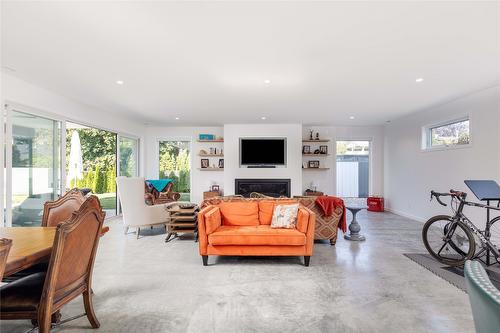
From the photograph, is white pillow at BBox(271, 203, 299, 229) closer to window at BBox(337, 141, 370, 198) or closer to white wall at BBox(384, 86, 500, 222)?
white wall at BBox(384, 86, 500, 222)

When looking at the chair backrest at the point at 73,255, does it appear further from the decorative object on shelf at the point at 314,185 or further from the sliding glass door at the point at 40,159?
the decorative object on shelf at the point at 314,185

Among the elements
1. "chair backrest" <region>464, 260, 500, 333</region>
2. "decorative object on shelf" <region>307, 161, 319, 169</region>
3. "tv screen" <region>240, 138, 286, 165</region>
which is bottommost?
"chair backrest" <region>464, 260, 500, 333</region>

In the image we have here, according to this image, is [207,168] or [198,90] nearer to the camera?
[198,90]

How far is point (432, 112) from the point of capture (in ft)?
17.7

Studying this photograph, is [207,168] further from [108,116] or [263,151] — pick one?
[108,116]

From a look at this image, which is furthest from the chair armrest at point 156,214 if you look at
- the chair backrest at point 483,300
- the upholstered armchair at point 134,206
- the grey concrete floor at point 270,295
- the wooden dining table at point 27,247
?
the chair backrest at point 483,300

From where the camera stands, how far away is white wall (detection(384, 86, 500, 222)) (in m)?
4.02

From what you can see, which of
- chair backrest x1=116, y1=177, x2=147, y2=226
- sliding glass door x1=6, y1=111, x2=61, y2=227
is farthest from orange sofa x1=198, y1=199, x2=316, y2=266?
sliding glass door x1=6, y1=111, x2=61, y2=227

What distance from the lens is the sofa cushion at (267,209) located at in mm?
3809

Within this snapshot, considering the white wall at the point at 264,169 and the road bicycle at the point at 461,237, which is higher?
the white wall at the point at 264,169

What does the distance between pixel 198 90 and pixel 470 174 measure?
485 cm

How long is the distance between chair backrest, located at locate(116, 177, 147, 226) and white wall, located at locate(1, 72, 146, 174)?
1583 mm

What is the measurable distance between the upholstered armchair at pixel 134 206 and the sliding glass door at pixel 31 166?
3.68ft

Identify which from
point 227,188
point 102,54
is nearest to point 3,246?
point 102,54
